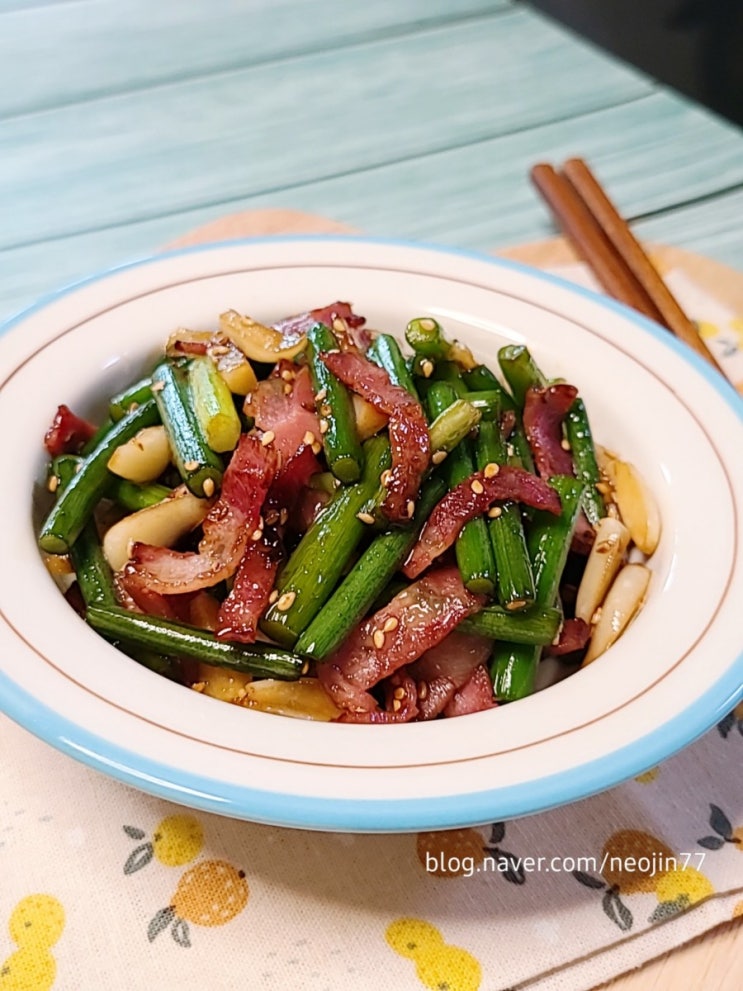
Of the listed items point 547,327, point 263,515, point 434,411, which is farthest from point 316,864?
point 547,327

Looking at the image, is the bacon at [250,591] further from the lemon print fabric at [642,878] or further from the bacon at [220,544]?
the lemon print fabric at [642,878]

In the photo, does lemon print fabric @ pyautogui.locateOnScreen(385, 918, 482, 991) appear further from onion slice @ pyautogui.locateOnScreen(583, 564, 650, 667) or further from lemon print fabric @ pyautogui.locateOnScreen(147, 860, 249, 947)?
onion slice @ pyautogui.locateOnScreen(583, 564, 650, 667)

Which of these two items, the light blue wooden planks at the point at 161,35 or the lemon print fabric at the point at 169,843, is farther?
the light blue wooden planks at the point at 161,35

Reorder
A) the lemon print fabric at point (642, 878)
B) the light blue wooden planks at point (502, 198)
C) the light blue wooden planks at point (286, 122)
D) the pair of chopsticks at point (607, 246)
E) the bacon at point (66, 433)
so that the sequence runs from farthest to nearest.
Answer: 1. the light blue wooden planks at point (286, 122)
2. the light blue wooden planks at point (502, 198)
3. the pair of chopsticks at point (607, 246)
4. the bacon at point (66, 433)
5. the lemon print fabric at point (642, 878)

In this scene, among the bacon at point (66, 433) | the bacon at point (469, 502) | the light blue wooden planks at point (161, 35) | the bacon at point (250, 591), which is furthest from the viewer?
the light blue wooden planks at point (161, 35)

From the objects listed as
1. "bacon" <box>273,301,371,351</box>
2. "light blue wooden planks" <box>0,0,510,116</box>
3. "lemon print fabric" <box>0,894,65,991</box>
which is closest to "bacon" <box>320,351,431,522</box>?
"bacon" <box>273,301,371,351</box>

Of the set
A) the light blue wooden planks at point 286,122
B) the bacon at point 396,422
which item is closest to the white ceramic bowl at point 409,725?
the bacon at point 396,422

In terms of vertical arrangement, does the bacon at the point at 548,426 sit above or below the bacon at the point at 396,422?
below

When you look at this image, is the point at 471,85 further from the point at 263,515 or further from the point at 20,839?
the point at 20,839

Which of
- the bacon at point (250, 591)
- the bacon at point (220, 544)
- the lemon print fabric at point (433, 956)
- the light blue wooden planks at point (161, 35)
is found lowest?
the lemon print fabric at point (433, 956)
